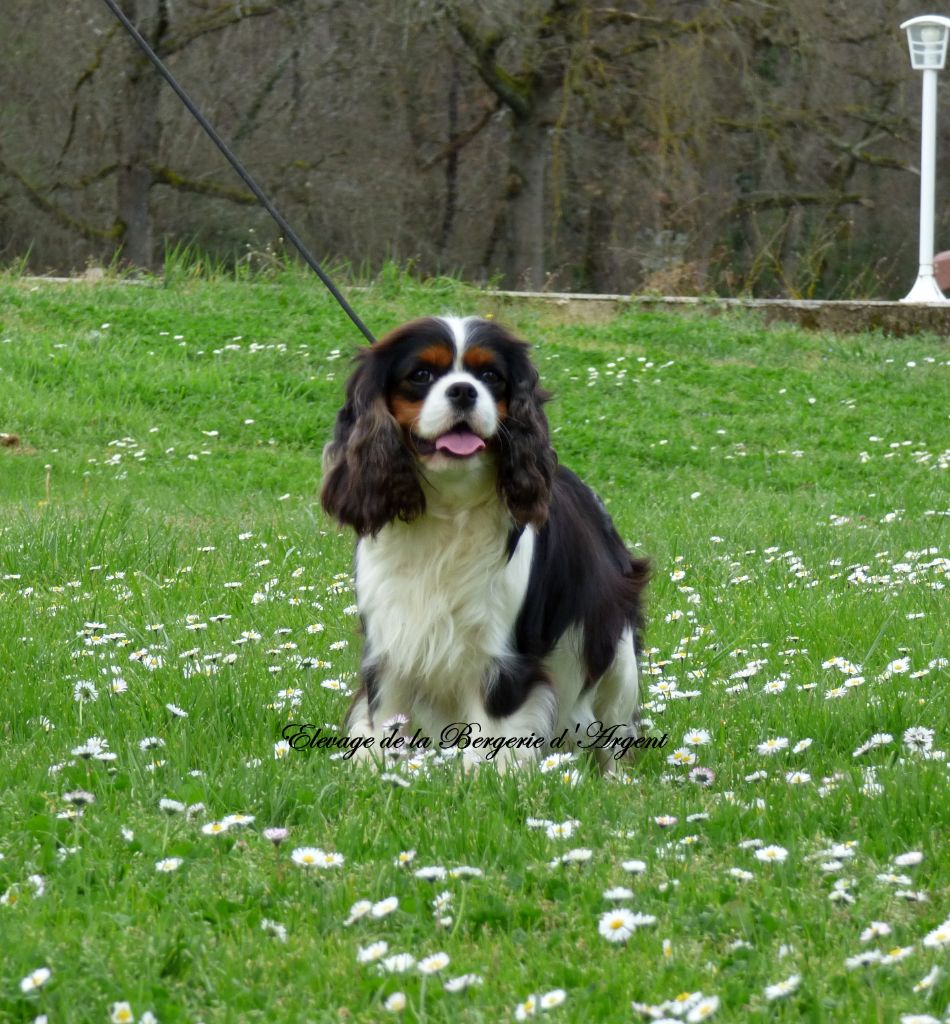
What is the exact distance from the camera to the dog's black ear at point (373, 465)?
173 inches

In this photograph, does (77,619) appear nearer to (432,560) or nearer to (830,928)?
(432,560)

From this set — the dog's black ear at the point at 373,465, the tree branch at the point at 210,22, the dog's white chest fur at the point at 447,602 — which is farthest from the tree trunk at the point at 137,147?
the dog's white chest fur at the point at 447,602

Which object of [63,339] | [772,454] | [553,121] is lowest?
[772,454]

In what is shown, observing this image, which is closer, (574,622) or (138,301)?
(574,622)

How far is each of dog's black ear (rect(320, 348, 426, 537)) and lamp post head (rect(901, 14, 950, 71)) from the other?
14196 mm

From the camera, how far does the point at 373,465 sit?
173 inches

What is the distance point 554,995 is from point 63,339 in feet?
39.1

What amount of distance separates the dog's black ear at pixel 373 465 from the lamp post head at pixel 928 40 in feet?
46.6

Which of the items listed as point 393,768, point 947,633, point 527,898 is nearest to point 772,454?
point 947,633

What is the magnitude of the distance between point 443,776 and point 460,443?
Result: 3.11 feet

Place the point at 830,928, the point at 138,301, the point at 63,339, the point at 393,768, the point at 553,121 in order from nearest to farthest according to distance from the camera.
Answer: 1. the point at 830,928
2. the point at 393,768
3. the point at 63,339
4. the point at 138,301
5. the point at 553,121

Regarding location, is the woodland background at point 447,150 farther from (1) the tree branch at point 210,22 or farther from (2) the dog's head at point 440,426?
(2) the dog's head at point 440,426

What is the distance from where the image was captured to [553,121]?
74.8 feet

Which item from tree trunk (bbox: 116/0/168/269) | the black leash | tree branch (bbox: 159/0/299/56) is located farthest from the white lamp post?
the black leash
